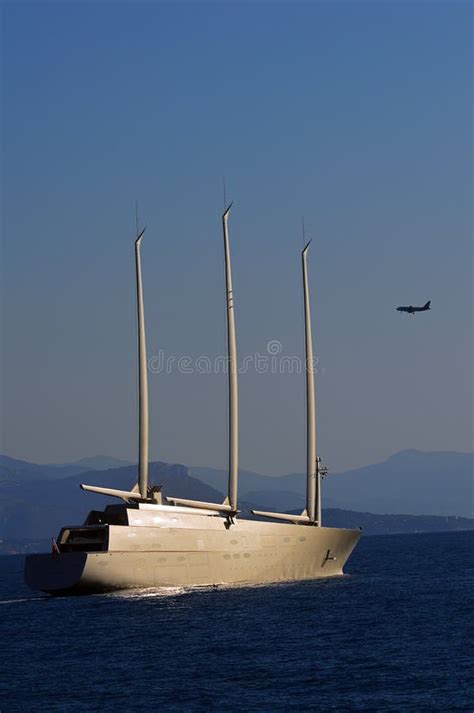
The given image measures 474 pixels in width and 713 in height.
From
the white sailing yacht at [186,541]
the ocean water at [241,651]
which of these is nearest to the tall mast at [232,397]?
the white sailing yacht at [186,541]

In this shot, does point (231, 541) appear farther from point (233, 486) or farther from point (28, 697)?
point (28, 697)

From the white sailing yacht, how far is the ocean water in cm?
146

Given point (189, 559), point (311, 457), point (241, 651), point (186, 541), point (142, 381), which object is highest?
point (142, 381)

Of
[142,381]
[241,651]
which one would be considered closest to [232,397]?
[142,381]

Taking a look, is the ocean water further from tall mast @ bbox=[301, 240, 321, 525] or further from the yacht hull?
tall mast @ bbox=[301, 240, 321, 525]

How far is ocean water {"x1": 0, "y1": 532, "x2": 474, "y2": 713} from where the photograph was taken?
39781mm

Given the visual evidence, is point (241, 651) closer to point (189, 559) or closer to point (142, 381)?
point (189, 559)

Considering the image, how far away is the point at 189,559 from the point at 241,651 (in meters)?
23.1

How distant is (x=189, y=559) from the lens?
72.2 meters

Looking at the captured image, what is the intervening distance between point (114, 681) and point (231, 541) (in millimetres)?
31322

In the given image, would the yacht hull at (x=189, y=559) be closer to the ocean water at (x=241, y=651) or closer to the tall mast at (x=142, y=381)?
the ocean water at (x=241, y=651)

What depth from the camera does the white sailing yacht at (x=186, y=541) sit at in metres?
69.0

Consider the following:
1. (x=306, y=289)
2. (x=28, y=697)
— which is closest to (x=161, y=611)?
(x=28, y=697)

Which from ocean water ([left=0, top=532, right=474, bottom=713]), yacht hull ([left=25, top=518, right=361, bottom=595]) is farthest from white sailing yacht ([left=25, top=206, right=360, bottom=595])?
ocean water ([left=0, top=532, right=474, bottom=713])
